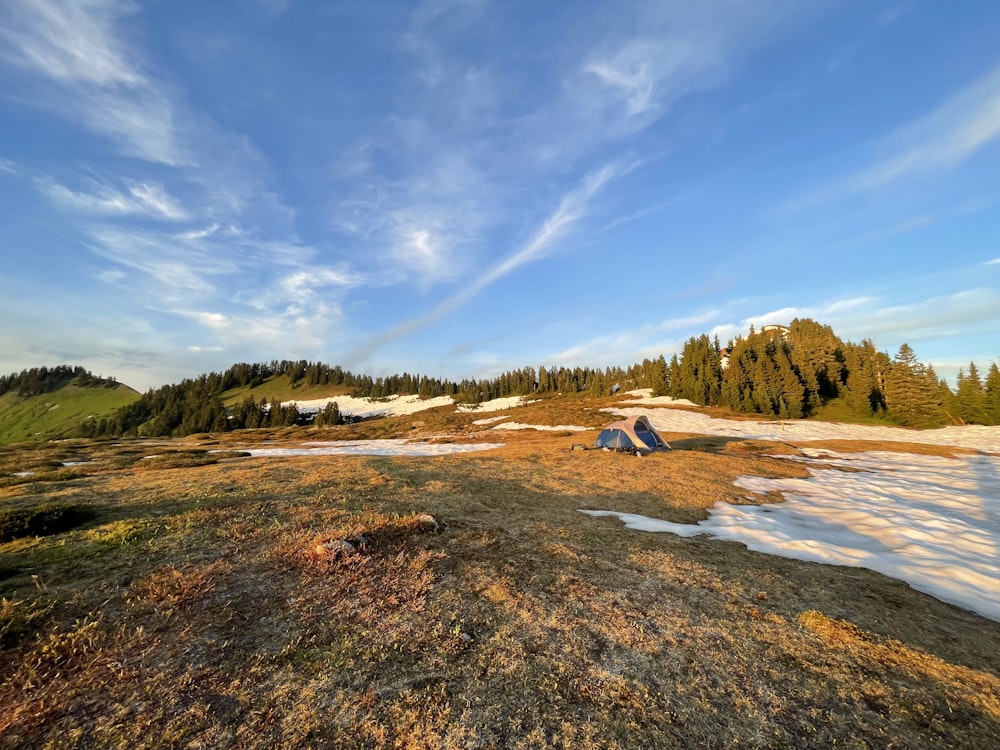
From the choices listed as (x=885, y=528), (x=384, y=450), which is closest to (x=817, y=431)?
(x=885, y=528)

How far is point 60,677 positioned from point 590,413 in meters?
79.3

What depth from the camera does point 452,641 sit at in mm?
5801

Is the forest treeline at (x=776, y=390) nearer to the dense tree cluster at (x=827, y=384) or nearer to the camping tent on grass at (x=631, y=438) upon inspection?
the dense tree cluster at (x=827, y=384)

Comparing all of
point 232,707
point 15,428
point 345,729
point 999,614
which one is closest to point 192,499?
point 232,707

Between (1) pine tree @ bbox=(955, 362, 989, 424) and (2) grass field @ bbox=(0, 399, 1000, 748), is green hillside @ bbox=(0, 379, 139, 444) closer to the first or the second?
(2) grass field @ bbox=(0, 399, 1000, 748)

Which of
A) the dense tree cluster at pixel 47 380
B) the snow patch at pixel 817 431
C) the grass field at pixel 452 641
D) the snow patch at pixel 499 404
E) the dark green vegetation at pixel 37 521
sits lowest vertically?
the snow patch at pixel 817 431

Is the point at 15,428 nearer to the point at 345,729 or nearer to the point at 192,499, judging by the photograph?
the point at 192,499

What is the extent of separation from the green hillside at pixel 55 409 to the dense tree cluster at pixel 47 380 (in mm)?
2320

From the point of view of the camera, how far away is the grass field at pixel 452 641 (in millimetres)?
4312

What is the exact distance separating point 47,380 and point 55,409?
1348 inches

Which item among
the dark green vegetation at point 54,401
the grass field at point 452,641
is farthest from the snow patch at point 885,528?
the dark green vegetation at point 54,401

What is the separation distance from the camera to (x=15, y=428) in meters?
131

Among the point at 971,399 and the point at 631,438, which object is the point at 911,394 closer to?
the point at 971,399

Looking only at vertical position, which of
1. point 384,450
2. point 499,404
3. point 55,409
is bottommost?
point 384,450
